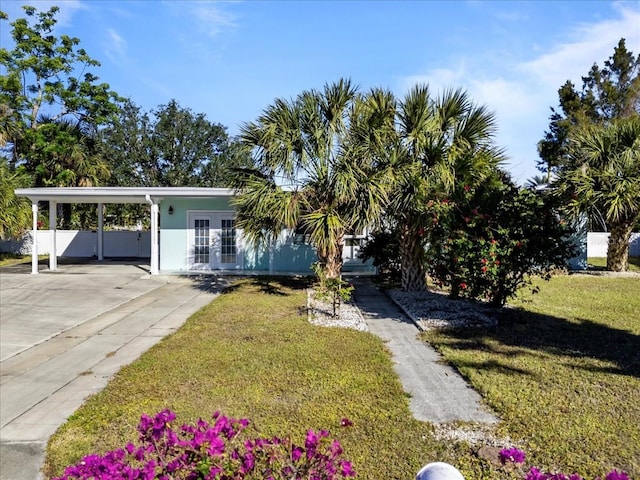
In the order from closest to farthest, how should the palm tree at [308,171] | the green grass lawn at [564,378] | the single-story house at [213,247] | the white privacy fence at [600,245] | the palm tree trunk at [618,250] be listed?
the green grass lawn at [564,378] → the palm tree at [308,171] → the palm tree trunk at [618,250] → the single-story house at [213,247] → the white privacy fence at [600,245]

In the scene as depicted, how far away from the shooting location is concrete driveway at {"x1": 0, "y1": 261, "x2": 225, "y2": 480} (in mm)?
4109

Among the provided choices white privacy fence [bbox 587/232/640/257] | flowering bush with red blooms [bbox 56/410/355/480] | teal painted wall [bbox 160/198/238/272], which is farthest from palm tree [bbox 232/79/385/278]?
white privacy fence [bbox 587/232/640/257]

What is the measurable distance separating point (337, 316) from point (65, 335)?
4676 millimetres

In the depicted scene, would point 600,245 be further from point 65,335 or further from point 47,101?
point 47,101

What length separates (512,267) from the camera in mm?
7766

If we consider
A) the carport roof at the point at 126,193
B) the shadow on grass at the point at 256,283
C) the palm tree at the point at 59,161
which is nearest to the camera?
the shadow on grass at the point at 256,283

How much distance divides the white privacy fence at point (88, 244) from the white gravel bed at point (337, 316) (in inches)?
619

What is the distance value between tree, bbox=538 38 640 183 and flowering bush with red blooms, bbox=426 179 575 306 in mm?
26251

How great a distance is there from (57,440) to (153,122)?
2985 cm

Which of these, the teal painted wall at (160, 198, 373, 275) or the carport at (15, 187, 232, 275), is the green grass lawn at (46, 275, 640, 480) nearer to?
the carport at (15, 187, 232, 275)

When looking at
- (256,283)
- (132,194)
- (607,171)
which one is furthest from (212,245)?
(607,171)

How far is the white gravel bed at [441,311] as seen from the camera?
25.8 ft

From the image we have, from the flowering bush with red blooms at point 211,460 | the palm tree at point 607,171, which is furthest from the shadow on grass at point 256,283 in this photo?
the flowering bush with red blooms at point 211,460

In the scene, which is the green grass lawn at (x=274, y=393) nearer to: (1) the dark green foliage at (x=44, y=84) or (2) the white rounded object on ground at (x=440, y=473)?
(2) the white rounded object on ground at (x=440, y=473)
